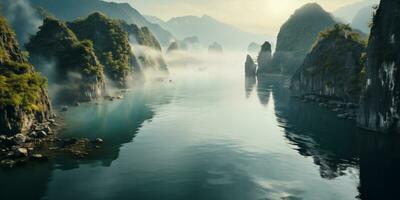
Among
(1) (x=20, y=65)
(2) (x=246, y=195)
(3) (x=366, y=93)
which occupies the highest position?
(1) (x=20, y=65)

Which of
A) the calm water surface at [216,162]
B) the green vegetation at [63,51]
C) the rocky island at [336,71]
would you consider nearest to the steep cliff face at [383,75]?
the calm water surface at [216,162]

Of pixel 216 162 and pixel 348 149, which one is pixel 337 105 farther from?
pixel 216 162

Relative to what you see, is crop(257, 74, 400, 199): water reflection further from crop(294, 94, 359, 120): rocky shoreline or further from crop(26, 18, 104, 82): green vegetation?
crop(26, 18, 104, 82): green vegetation

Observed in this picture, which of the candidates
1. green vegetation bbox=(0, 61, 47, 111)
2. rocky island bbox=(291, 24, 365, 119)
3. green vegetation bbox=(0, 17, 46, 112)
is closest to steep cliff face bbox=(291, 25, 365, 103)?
rocky island bbox=(291, 24, 365, 119)

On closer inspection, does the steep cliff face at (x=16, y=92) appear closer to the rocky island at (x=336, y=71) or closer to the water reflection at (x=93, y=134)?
the water reflection at (x=93, y=134)

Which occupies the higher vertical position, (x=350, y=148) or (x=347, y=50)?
(x=347, y=50)

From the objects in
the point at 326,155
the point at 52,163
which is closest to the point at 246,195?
the point at 326,155

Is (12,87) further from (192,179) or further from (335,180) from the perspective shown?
(335,180)
